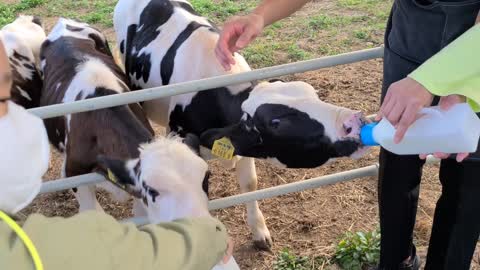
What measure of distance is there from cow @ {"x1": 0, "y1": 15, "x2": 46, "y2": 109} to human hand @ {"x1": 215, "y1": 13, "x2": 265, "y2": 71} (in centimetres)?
205

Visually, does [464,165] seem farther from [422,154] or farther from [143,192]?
[143,192]

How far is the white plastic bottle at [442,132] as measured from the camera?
1716 millimetres

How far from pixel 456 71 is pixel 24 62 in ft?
11.2

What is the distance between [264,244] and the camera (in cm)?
349

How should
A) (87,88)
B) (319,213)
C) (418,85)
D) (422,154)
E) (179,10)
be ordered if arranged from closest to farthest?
(418,85), (422,154), (87,88), (319,213), (179,10)

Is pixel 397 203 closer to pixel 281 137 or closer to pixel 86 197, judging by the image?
pixel 281 137

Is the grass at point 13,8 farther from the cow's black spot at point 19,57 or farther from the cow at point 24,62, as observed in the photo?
the cow's black spot at point 19,57

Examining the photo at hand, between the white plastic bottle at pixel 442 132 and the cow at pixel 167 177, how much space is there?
823mm

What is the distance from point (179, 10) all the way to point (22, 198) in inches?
118

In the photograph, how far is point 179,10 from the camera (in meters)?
3.97

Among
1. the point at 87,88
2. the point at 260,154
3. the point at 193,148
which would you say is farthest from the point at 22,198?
the point at 87,88

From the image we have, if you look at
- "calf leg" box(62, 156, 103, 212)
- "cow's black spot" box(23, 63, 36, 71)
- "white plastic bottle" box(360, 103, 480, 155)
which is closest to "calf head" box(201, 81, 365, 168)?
"white plastic bottle" box(360, 103, 480, 155)

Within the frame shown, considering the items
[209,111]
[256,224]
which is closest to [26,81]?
[209,111]

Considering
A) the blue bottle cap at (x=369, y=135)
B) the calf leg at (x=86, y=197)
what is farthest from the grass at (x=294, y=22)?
the blue bottle cap at (x=369, y=135)
